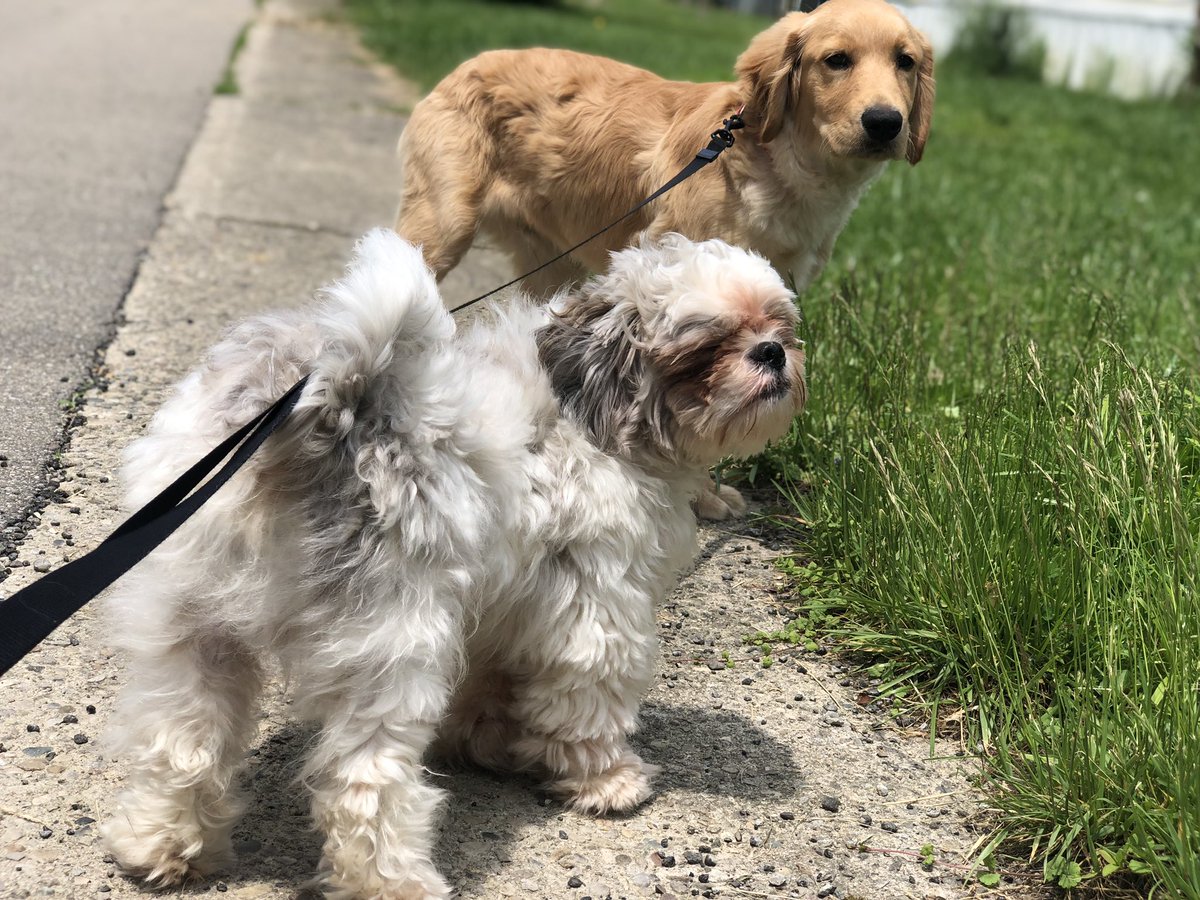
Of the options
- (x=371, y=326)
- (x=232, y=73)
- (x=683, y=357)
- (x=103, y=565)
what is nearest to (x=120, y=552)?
(x=103, y=565)

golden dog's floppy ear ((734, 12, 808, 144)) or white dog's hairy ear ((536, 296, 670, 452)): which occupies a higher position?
golden dog's floppy ear ((734, 12, 808, 144))

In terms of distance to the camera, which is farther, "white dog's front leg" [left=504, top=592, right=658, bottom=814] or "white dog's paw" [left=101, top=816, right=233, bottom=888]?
"white dog's front leg" [left=504, top=592, right=658, bottom=814]

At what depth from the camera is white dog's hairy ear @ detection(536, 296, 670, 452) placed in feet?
9.97

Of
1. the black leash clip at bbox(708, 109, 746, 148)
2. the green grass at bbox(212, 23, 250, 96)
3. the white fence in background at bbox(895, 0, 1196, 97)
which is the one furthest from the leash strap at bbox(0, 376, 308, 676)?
the white fence in background at bbox(895, 0, 1196, 97)

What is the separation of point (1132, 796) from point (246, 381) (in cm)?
223

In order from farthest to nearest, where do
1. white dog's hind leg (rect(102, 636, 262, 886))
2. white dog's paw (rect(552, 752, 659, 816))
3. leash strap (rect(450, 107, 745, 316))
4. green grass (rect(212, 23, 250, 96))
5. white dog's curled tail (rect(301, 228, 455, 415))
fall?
green grass (rect(212, 23, 250, 96)) → leash strap (rect(450, 107, 745, 316)) → white dog's paw (rect(552, 752, 659, 816)) → white dog's hind leg (rect(102, 636, 262, 886)) → white dog's curled tail (rect(301, 228, 455, 415))

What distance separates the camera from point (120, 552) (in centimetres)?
226

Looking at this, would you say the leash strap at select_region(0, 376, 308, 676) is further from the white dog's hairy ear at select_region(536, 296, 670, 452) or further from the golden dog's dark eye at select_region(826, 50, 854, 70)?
the golden dog's dark eye at select_region(826, 50, 854, 70)

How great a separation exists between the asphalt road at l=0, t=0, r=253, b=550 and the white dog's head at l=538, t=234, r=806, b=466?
2.00 meters

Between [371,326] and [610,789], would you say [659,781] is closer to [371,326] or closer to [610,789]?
[610,789]

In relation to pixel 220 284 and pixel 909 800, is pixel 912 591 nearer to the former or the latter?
pixel 909 800

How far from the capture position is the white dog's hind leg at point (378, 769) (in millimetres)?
2543

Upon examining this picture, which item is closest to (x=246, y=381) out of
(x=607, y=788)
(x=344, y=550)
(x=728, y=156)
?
(x=344, y=550)

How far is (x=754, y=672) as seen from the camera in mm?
3902
